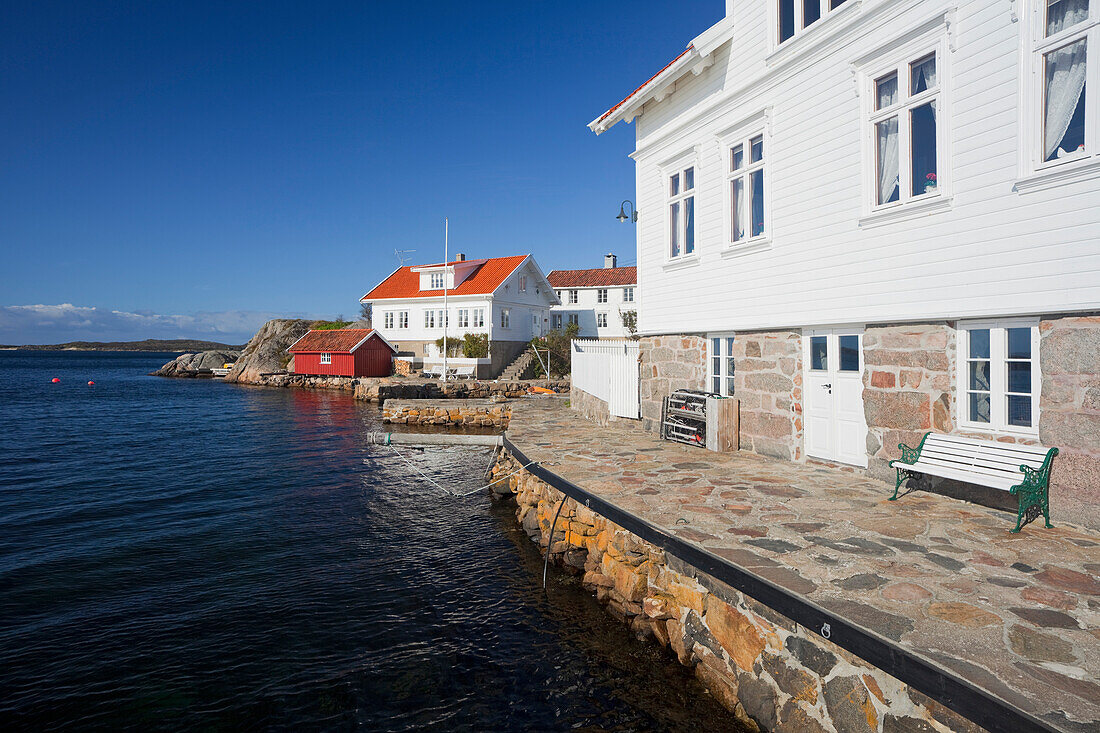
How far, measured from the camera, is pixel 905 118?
306 inches

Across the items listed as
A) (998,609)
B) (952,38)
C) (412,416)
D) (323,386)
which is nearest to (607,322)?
(323,386)

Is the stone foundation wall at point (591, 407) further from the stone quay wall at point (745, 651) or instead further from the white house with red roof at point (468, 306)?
the white house with red roof at point (468, 306)

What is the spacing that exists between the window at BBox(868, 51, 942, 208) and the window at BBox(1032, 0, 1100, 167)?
43.6 inches

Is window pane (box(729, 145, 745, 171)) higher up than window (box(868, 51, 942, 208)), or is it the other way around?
window pane (box(729, 145, 745, 171))

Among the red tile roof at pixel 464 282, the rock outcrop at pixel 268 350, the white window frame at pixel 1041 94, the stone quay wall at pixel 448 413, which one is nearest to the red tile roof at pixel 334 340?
the red tile roof at pixel 464 282

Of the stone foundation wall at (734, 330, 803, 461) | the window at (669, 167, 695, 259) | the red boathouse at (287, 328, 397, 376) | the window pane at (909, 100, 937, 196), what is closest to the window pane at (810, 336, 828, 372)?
the stone foundation wall at (734, 330, 803, 461)

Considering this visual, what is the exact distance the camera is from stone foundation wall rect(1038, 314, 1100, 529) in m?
5.96

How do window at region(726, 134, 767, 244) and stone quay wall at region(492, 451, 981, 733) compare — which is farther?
window at region(726, 134, 767, 244)

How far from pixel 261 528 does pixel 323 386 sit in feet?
121

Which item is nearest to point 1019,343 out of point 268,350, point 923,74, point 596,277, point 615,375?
point 923,74

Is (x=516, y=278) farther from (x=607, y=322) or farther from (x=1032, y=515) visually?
(x=1032, y=515)

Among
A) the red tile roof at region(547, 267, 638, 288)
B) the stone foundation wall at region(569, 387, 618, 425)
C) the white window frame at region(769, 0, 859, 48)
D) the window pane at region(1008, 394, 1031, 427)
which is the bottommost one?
the stone foundation wall at region(569, 387, 618, 425)

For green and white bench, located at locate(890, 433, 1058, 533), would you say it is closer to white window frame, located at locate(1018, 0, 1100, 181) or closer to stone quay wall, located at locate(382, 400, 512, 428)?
white window frame, located at locate(1018, 0, 1100, 181)

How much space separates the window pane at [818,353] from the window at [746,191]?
2040 millimetres
